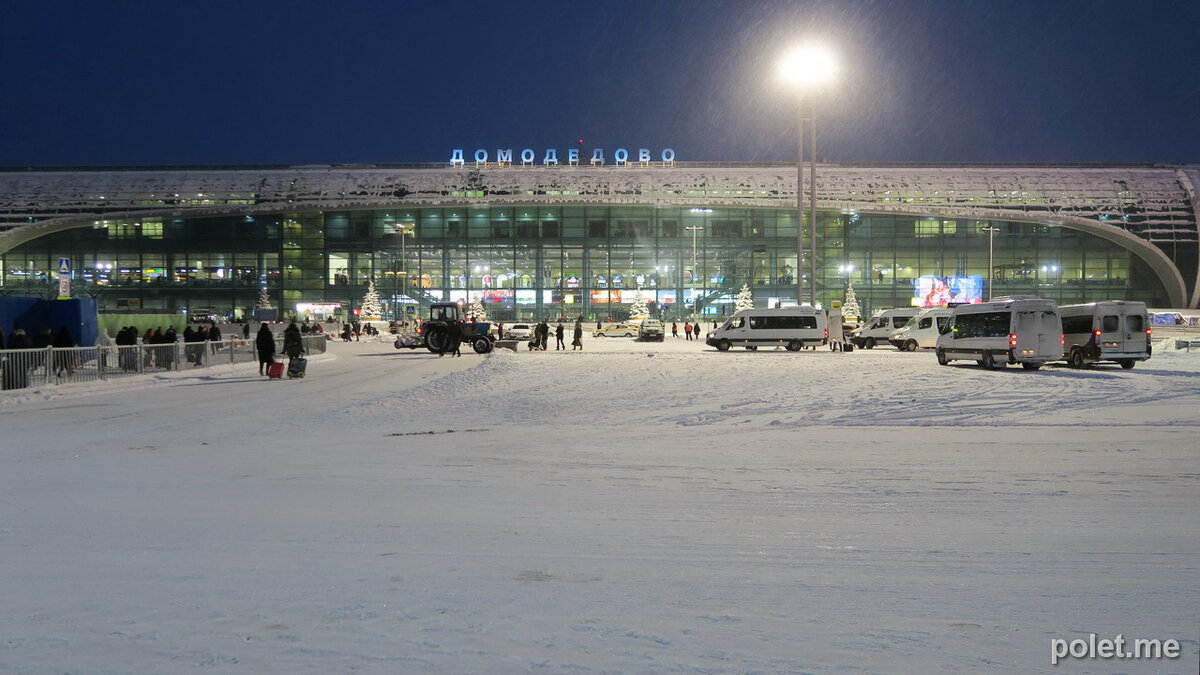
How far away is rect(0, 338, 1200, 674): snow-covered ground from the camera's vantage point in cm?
381

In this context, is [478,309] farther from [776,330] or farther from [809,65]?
[809,65]

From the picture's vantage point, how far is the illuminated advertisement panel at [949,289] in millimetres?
71575

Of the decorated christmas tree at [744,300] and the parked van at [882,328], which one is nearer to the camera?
the parked van at [882,328]

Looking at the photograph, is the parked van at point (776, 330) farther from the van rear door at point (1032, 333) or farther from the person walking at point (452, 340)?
the van rear door at point (1032, 333)

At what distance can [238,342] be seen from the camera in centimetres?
2692

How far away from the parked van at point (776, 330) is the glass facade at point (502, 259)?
37.2 m

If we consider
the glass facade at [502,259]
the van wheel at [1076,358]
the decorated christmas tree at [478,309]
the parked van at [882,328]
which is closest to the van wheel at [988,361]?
the van wheel at [1076,358]

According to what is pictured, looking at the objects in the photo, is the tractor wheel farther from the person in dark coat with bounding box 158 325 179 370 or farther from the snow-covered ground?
the snow-covered ground

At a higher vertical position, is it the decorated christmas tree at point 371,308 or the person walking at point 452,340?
the decorated christmas tree at point 371,308

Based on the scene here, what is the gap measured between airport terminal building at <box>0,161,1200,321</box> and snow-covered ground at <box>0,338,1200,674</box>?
66442 mm

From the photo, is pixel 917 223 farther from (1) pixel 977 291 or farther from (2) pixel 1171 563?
(2) pixel 1171 563

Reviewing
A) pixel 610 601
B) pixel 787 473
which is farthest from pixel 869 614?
pixel 787 473

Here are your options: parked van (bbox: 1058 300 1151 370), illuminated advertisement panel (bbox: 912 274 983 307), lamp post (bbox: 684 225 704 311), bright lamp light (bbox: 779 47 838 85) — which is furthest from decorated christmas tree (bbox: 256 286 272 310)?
parked van (bbox: 1058 300 1151 370)

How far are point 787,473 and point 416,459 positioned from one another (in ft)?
13.8
